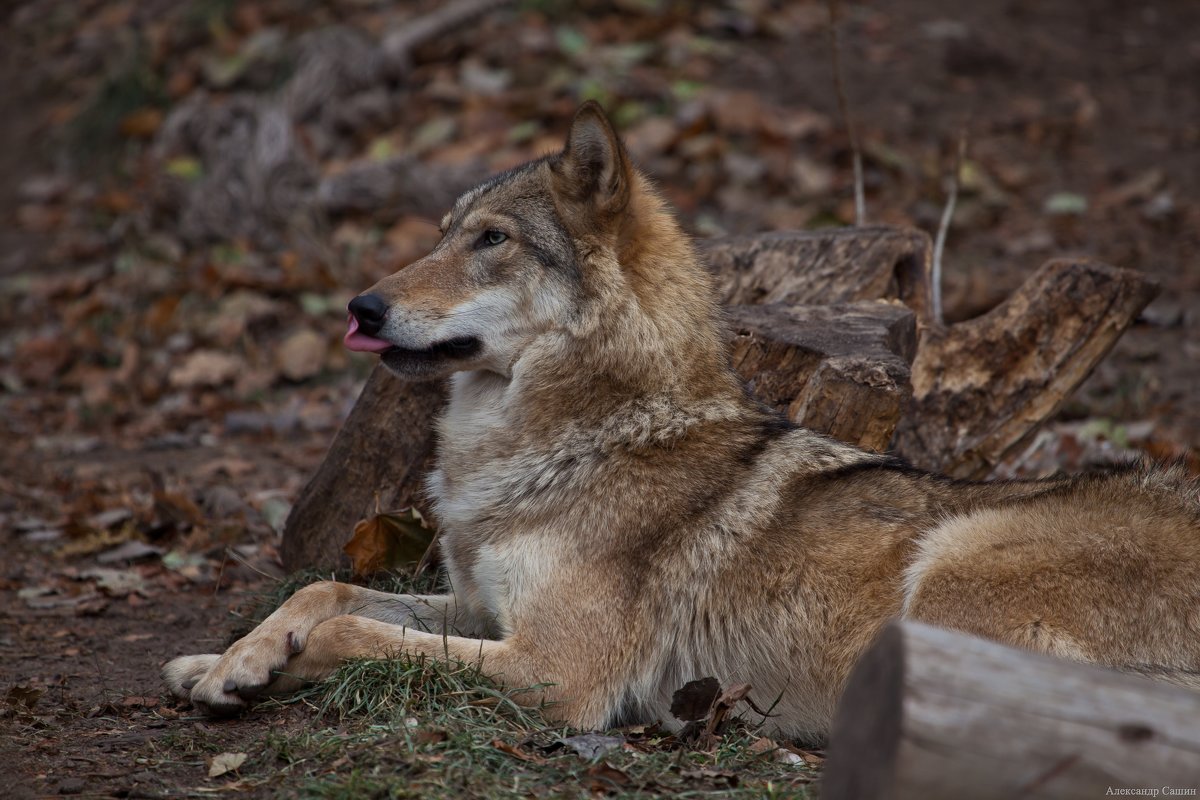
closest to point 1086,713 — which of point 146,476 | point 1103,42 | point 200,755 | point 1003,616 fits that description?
point 1003,616

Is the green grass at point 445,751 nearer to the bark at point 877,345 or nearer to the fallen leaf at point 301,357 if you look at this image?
the bark at point 877,345

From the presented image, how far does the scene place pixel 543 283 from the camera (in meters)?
4.74

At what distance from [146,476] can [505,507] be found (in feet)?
14.1

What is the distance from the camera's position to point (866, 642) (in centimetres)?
422

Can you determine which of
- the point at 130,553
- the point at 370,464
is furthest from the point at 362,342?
the point at 130,553

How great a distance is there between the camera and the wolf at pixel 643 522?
13.4ft

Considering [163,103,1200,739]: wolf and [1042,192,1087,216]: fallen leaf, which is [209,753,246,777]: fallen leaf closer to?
[163,103,1200,739]: wolf

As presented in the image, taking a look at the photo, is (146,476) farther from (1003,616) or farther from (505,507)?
(1003,616)

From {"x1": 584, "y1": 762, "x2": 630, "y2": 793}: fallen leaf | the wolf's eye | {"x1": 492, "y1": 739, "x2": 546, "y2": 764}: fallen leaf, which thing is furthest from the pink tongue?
{"x1": 584, "y1": 762, "x2": 630, "y2": 793}: fallen leaf

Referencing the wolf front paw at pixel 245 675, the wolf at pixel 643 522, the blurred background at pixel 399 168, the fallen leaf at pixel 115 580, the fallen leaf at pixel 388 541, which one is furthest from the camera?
the blurred background at pixel 399 168

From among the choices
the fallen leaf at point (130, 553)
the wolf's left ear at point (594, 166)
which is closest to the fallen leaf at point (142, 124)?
the fallen leaf at point (130, 553)

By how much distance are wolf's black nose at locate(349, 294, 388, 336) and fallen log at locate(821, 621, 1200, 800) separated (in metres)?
2.66

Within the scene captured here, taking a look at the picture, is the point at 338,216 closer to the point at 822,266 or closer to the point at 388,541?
the point at 822,266

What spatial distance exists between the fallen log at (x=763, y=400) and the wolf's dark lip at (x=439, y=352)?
2.30ft
